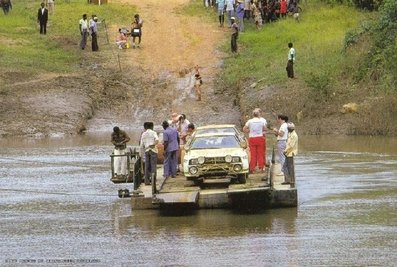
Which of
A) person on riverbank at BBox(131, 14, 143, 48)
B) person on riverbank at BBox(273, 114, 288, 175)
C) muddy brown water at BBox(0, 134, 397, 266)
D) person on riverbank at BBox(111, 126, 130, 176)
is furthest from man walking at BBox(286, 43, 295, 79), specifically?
person on riverbank at BBox(111, 126, 130, 176)

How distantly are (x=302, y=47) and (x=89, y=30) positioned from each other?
11.0 metres

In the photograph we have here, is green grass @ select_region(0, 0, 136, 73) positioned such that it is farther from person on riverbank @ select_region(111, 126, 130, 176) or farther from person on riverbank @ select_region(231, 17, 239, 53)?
person on riverbank @ select_region(111, 126, 130, 176)

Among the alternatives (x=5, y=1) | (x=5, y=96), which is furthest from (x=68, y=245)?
(x=5, y=1)

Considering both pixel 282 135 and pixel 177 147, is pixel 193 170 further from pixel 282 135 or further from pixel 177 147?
pixel 282 135

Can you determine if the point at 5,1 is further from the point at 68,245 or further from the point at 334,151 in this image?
the point at 68,245

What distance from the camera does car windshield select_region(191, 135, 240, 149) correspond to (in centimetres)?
2800

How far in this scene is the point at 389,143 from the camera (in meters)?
41.7

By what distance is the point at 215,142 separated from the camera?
28.2 metres

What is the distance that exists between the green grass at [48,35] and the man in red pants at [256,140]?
2610 cm

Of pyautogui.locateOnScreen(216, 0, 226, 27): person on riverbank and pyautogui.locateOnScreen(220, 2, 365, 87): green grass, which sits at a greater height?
pyautogui.locateOnScreen(216, 0, 226, 27): person on riverbank

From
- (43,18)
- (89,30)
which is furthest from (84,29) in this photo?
(43,18)

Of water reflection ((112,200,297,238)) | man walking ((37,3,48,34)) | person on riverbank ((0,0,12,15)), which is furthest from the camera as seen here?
person on riverbank ((0,0,12,15))

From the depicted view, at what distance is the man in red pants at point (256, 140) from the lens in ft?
95.8

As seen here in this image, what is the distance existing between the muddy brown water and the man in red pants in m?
1.30
